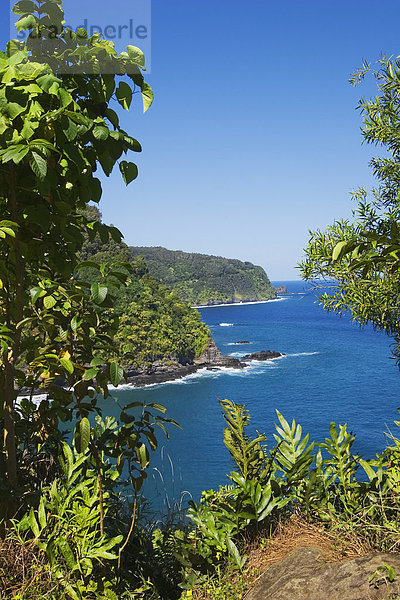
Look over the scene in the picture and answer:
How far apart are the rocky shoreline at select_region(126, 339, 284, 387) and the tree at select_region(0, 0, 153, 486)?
38.3 metres

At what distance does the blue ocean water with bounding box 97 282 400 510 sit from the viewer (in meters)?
23.1

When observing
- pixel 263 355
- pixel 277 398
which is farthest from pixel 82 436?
pixel 263 355

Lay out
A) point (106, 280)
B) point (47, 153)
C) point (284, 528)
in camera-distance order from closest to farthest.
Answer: point (47, 153) → point (106, 280) → point (284, 528)

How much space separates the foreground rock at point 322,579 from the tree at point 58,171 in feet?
3.51

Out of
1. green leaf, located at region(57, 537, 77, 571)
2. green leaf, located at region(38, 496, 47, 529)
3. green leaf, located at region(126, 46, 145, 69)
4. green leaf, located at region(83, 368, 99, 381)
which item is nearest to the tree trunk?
green leaf, located at region(38, 496, 47, 529)

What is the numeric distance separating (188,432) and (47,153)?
28.6 metres

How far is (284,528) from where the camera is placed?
2367mm

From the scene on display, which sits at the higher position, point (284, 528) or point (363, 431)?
Result: point (284, 528)

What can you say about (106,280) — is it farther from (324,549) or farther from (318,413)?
(318,413)

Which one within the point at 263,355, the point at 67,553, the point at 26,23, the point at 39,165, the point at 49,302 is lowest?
the point at 263,355

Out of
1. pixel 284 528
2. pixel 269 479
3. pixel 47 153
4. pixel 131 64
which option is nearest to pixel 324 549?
pixel 284 528

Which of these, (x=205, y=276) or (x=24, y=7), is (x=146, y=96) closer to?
(x=24, y=7)

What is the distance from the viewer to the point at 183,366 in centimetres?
4762

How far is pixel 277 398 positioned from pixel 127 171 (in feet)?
112
